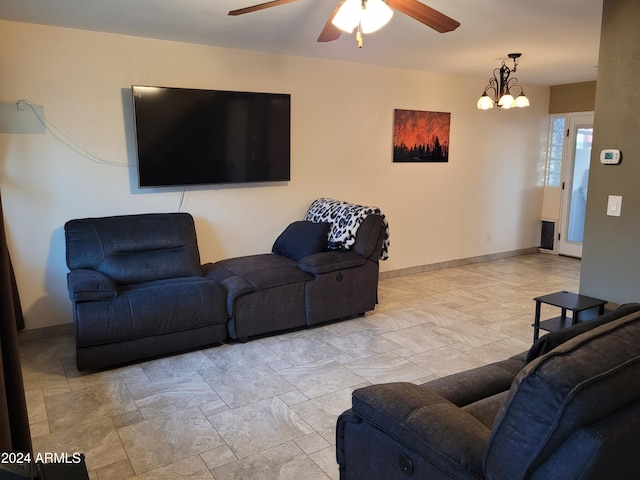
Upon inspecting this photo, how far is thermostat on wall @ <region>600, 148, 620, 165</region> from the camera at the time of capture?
2.57 meters

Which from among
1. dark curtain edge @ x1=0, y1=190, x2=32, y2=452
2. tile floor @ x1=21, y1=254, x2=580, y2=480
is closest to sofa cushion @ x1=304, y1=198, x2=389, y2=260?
tile floor @ x1=21, y1=254, x2=580, y2=480

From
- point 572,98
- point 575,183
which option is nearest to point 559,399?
point 575,183

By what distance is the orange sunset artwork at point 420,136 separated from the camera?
18.1 ft

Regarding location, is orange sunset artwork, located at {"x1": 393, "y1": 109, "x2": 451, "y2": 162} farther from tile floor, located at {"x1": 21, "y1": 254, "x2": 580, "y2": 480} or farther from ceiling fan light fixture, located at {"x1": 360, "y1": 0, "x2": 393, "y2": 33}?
ceiling fan light fixture, located at {"x1": 360, "y1": 0, "x2": 393, "y2": 33}

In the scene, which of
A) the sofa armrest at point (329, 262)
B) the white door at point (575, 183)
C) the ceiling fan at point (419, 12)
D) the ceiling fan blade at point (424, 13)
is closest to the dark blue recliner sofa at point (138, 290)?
the sofa armrest at point (329, 262)

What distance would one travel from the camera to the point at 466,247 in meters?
6.45

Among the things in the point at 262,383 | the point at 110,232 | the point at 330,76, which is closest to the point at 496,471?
the point at 262,383

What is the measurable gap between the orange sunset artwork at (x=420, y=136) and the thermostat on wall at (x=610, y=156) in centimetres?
303

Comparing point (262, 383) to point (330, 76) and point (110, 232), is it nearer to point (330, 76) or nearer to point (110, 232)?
point (110, 232)

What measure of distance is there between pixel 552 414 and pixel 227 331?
9.58ft

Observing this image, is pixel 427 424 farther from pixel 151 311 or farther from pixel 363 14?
pixel 151 311

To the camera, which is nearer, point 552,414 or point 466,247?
point 552,414

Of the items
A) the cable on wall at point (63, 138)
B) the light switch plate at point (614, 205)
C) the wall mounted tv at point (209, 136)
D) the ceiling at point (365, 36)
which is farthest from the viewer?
the wall mounted tv at point (209, 136)

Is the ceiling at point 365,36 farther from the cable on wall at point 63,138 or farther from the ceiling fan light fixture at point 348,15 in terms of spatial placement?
the ceiling fan light fixture at point 348,15
